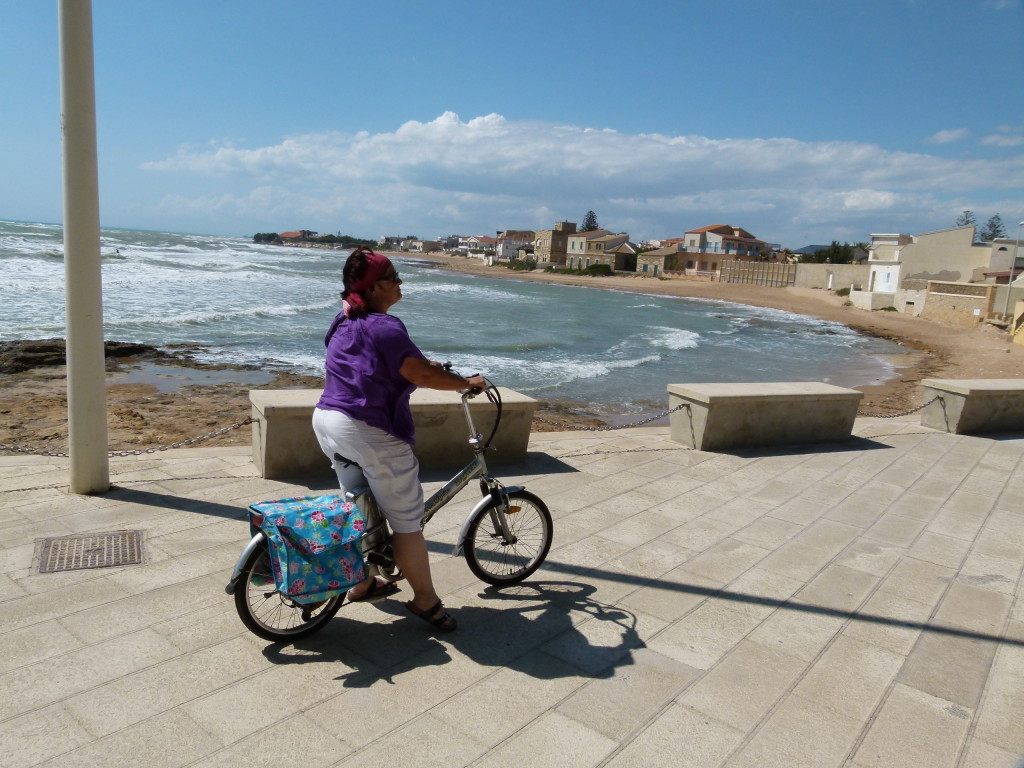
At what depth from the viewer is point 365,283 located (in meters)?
3.08

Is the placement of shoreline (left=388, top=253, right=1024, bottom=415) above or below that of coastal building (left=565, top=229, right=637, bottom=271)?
below

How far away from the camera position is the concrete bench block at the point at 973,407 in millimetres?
8938

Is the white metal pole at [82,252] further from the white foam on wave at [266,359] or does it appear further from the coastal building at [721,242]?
the coastal building at [721,242]

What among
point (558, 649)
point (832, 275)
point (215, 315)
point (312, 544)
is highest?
point (832, 275)

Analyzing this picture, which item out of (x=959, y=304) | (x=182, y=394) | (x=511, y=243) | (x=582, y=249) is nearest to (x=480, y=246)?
(x=511, y=243)

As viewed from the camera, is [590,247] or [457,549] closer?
[457,549]

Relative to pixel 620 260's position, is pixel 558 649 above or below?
below

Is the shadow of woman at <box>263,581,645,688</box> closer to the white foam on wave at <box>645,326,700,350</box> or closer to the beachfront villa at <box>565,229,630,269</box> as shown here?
the white foam on wave at <box>645,326,700,350</box>

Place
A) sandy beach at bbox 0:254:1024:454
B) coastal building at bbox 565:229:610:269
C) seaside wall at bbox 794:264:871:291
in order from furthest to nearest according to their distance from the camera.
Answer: coastal building at bbox 565:229:610:269, seaside wall at bbox 794:264:871:291, sandy beach at bbox 0:254:1024:454

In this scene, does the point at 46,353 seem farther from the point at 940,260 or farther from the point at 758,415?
the point at 940,260

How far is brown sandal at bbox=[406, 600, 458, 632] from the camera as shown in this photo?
339 cm

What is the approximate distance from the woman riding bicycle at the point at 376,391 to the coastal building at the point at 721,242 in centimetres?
10903

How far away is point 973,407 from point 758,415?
11.1ft

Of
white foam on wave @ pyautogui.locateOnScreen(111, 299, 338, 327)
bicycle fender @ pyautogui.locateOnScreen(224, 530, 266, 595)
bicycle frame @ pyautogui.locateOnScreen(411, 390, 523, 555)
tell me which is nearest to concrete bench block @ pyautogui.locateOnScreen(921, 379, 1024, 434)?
bicycle frame @ pyautogui.locateOnScreen(411, 390, 523, 555)
